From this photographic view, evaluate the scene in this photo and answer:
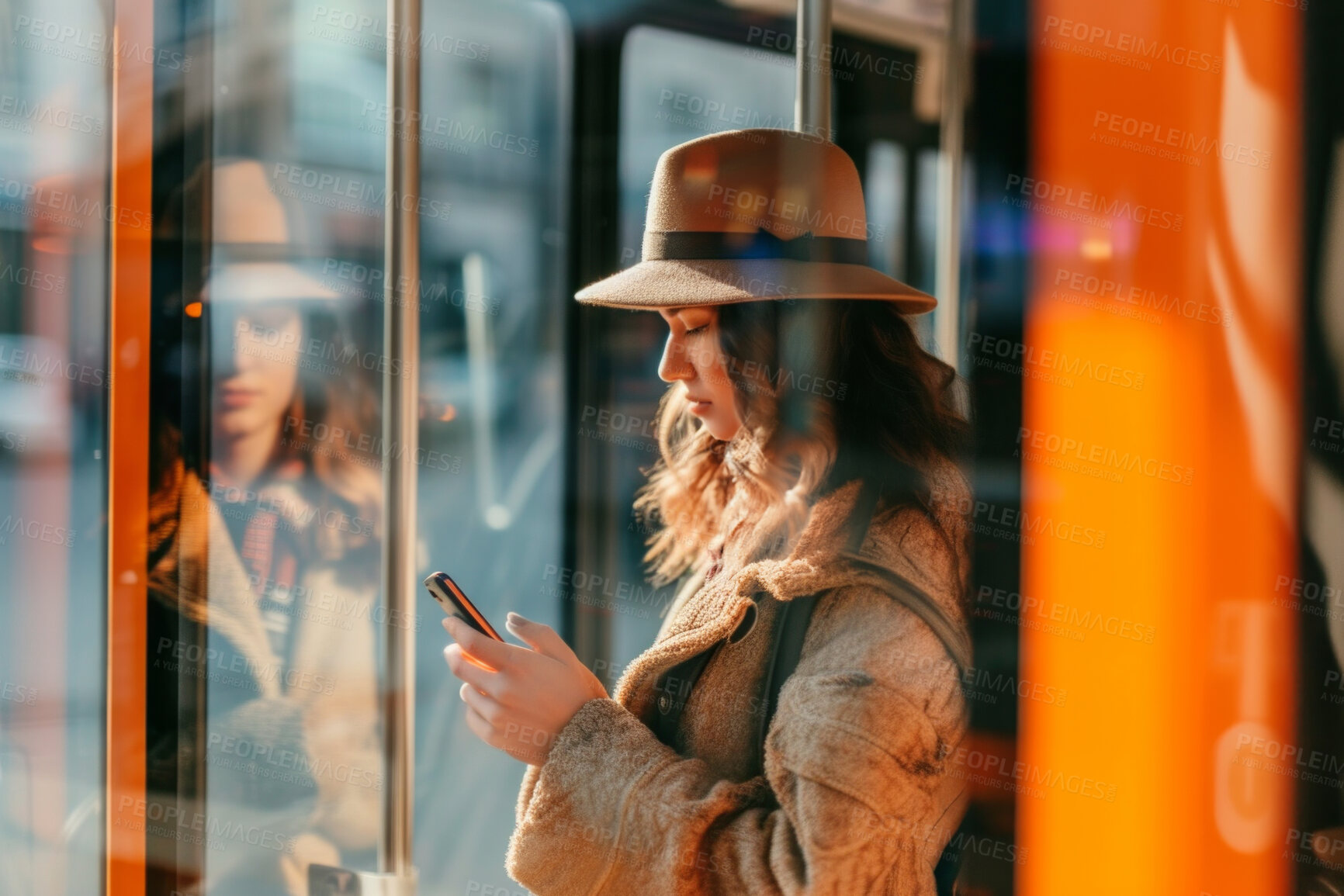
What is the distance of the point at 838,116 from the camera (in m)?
1.89

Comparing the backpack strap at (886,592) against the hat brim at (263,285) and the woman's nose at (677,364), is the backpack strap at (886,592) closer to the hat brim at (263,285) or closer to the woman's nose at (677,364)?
the woman's nose at (677,364)

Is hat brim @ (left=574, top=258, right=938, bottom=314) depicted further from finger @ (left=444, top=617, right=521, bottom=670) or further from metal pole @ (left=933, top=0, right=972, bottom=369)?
finger @ (left=444, top=617, right=521, bottom=670)

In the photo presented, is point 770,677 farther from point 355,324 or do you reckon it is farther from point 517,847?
point 355,324

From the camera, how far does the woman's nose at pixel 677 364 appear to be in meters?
1.28

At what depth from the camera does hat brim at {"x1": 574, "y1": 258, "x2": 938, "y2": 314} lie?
1.23m

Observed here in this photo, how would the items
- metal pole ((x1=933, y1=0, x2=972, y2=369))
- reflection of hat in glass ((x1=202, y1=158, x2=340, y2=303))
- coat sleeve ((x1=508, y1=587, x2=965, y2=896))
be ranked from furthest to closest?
reflection of hat in glass ((x1=202, y1=158, x2=340, y2=303)) → metal pole ((x1=933, y1=0, x2=972, y2=369)) → coat sleeve ((x1=508, y1=587, x2=965, y2=896))

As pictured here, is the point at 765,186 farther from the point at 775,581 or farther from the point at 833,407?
the point at 775,581

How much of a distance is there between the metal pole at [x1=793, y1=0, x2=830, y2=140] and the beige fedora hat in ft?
0.60

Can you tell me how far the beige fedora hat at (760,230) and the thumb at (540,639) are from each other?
1.25ft

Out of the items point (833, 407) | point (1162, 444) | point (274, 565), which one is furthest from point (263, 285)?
point (1162, 444)

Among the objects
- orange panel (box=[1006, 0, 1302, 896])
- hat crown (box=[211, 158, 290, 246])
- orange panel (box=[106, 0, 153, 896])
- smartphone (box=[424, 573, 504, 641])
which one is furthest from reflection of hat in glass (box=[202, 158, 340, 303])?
orange panel (box=[1006, 0, 1302, 896])

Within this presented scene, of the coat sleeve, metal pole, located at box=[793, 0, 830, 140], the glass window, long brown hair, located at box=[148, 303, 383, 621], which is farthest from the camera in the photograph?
long brown hair, located at box=[148, 303, 383, 621]

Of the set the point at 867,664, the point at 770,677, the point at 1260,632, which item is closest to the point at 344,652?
the point at 770,677

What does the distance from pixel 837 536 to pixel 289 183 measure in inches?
49.9
